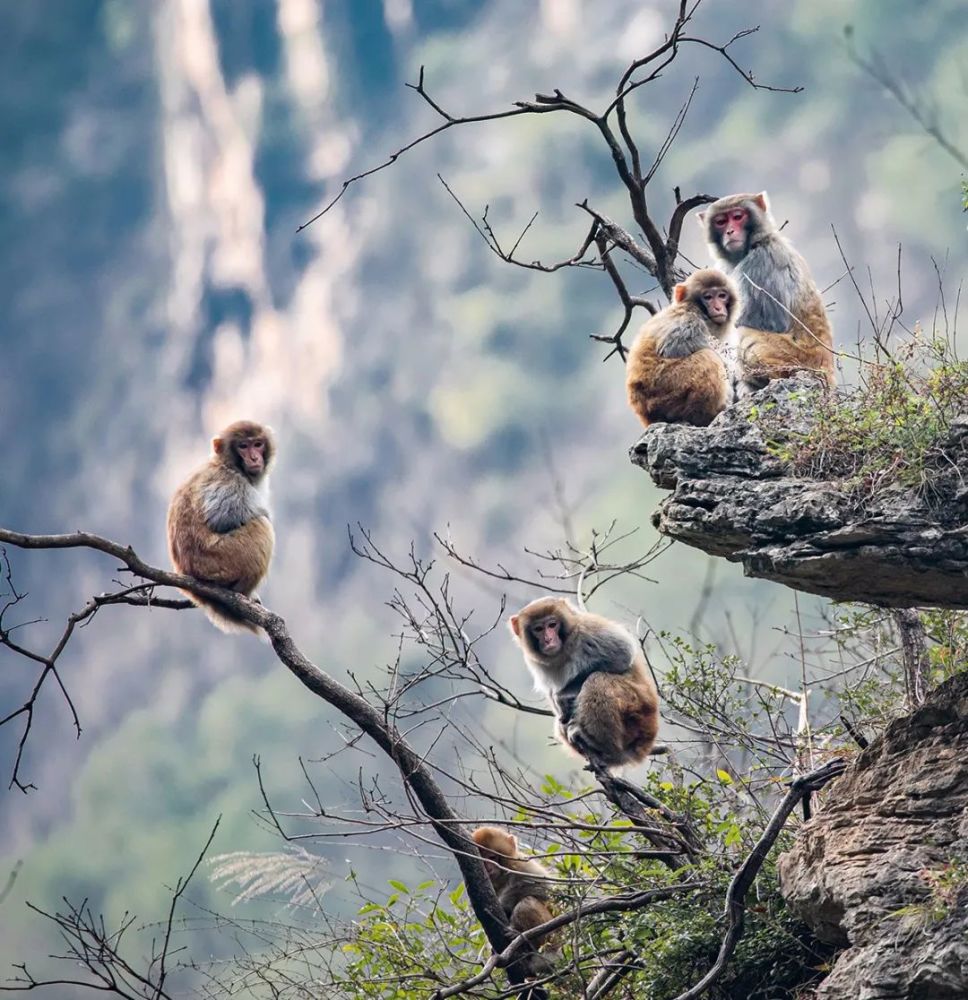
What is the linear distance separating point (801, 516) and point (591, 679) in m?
2.92

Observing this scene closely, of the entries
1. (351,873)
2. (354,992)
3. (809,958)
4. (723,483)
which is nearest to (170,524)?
(351,873)

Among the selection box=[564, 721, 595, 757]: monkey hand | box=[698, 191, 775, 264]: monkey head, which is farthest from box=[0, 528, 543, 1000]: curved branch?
box=[698, 191, 775, 264]: monkey head

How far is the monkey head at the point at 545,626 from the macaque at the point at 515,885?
1.34 m

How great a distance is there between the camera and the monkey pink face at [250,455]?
32.5ft

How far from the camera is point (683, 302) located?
7996mm

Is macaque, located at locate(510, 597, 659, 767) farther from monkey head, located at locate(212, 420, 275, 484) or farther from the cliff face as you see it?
monkey head, located at locate(212, 420, 275, 484)

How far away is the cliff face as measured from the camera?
5.15m

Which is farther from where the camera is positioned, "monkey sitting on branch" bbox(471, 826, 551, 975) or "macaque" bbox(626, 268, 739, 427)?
"monkey sitting on branch" bbox(471, 826, 551, 975)

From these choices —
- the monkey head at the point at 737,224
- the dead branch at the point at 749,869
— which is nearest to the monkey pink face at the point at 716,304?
the monkey head at the point at 737,224

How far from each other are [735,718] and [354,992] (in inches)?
128

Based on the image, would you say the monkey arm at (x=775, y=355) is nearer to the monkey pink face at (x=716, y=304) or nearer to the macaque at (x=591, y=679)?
the monkey pink face at (x=716, y=304)

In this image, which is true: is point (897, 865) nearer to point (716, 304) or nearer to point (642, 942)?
point (642, 942)

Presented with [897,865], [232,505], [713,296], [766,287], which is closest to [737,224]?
[766,287]

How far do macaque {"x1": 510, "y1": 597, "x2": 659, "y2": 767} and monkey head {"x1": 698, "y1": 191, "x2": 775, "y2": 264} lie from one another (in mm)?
2847
